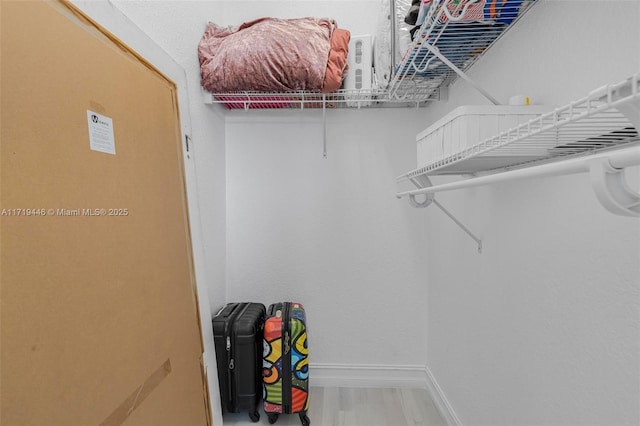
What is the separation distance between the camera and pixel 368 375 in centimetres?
208

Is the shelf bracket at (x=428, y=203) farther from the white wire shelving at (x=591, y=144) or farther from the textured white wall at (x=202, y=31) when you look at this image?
the textured white wall at (x=202, y=31)

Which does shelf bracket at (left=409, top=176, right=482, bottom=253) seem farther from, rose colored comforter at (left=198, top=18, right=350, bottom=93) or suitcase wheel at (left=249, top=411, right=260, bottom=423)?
suitcase wheel at (left=249, top=411, right=260, bottom=423)

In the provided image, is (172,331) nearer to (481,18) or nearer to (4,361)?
(4,361)

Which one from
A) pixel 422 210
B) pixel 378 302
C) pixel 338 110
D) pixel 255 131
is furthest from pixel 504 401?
pixel 255 131

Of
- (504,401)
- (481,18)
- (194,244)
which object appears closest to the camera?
(481,18)

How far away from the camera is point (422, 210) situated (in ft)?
6.81

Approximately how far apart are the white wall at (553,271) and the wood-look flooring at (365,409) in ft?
1.34

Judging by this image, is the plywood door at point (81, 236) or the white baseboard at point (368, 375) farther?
the white baseboard at point (368, 375)

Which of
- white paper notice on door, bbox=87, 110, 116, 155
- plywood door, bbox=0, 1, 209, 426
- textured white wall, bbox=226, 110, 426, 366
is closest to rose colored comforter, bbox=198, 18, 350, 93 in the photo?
textured white wall, bbox=226, 110, 426, 366

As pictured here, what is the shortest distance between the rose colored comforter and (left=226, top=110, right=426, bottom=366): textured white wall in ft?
1.22

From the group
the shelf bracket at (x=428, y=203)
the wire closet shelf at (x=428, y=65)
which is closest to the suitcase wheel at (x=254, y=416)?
the shelf bracket at (x=428, y=203)

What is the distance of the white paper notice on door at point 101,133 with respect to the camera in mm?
817

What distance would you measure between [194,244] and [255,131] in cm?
99

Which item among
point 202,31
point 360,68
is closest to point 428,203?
point 360,68
